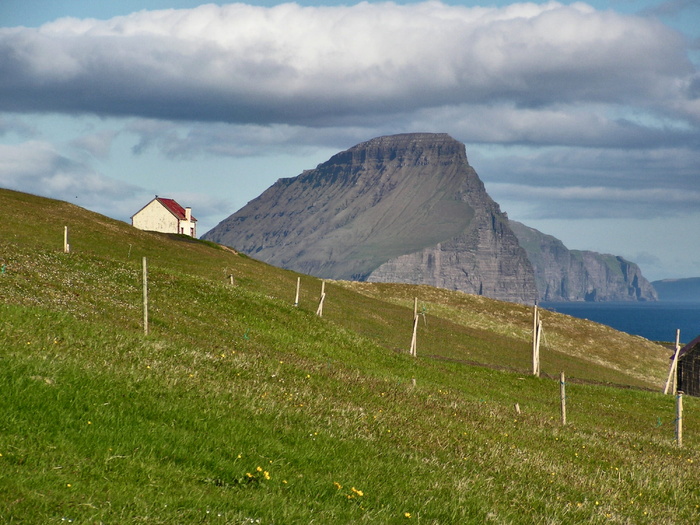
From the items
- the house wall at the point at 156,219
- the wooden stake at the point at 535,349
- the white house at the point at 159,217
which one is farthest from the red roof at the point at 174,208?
the wooden stake at the point at 535,349

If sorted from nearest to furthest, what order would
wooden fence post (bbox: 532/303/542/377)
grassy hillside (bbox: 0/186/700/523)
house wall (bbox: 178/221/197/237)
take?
grassy hillside (bbox: 0/186/700/523)
wooden fence post (bbox: 532/303/542/377)
house wall (bbox: 178/221/197/237)

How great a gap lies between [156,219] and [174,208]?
13.9ft

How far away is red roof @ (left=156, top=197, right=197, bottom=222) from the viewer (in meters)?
144

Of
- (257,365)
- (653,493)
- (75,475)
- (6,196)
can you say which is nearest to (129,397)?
(75,475)

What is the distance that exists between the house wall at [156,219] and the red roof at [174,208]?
2.12 feet

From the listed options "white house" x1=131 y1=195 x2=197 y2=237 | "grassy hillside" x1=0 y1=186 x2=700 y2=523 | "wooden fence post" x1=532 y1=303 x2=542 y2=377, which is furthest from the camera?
"white house" x1=131 y1=195 x2=197 y2=237

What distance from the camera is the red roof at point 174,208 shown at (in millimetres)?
144250

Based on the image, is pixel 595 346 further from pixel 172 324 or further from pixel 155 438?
pixel 155 438

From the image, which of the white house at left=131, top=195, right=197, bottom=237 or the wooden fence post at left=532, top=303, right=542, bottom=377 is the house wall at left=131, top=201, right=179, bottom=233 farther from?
the wooden fence post at left=532, top=303, right=542, bottom=377

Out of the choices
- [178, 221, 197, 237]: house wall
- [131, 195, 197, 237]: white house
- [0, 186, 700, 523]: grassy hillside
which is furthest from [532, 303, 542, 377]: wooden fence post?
[178, 221, 197, 237]: house wall

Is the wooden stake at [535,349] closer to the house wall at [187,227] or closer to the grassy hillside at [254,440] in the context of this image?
the grassy hillside at [254,440]

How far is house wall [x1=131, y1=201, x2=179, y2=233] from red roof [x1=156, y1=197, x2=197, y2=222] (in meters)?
0.65

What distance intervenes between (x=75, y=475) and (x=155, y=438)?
2130 millimetres

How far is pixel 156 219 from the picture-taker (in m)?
144
